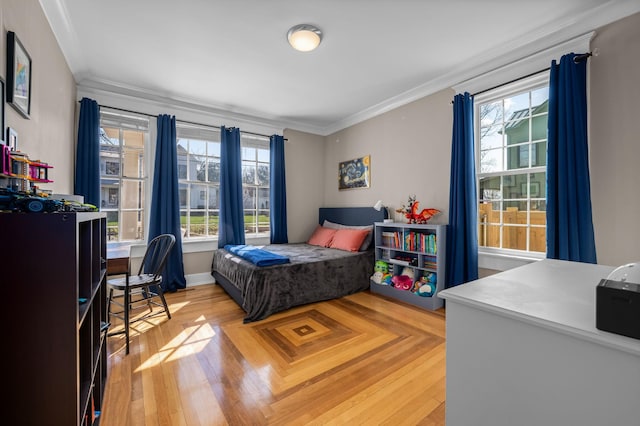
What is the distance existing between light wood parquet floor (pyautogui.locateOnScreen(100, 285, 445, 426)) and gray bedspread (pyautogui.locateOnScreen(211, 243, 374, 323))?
181 mm

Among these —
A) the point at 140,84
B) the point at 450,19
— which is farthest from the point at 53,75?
the point at 450,19

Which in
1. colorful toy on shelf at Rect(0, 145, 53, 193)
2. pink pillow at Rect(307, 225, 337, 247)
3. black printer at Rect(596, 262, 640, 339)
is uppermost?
colorful toy on shelf at Rect(0, 145, 53, 193)

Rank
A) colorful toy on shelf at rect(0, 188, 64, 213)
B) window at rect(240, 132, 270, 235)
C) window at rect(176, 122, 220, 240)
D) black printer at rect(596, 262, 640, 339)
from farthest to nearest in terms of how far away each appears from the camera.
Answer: window at rect(240, 132, 270, 235), window at rect(176, 122, 220, 240), colorful toy on shelf at rect(0, 188, 64, 213), black printer at rect(596, 262, 640, 339)

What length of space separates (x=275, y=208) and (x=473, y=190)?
306 cm

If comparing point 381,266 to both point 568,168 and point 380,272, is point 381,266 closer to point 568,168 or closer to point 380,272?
point 380,272

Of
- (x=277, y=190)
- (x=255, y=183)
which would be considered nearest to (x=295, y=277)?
(x=277, y=190)

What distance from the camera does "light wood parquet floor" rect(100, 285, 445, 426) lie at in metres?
1.57

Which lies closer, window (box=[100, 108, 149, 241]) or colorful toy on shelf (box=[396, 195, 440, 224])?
colorful toy on shelf (box=[396, 195, 440, 224])

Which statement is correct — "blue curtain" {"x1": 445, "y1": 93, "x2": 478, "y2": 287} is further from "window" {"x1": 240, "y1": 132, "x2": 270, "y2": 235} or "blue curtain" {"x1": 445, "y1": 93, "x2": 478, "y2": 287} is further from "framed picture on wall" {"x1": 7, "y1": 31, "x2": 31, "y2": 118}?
"framed picture on wall" {"x1": 7, "y1": 31, "x2": 31, "y2": 118}

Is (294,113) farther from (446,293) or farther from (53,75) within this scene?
(446,293)

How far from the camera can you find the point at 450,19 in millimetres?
2303

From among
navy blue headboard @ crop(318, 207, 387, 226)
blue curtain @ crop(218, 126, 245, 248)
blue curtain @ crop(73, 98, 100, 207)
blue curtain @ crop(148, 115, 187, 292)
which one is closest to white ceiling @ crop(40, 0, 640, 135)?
blue curtain @ crop(73, 98, 100, 207)

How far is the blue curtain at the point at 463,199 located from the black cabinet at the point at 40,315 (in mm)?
3219

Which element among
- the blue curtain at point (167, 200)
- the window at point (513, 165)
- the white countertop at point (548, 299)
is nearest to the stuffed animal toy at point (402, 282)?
the window at point (513, 165)
